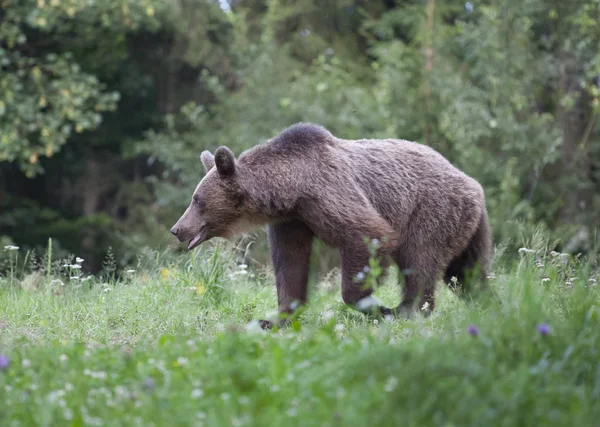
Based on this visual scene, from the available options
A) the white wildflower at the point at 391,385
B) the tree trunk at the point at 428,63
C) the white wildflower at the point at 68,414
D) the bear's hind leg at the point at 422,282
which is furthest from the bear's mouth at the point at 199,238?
the tree trunk at the point at 428,63

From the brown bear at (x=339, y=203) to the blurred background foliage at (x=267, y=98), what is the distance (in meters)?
4.76

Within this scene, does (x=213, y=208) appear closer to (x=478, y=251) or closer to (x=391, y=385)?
(x=478, y=251)

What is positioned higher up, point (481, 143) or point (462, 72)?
point (462, 72)

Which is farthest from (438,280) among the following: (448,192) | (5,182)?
(5,182)

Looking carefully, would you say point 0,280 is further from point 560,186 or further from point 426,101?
point 560,186

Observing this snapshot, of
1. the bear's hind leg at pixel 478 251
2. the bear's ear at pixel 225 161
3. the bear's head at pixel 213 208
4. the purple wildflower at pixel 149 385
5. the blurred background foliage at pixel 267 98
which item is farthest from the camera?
the blurred background foliage at pixel 267 98

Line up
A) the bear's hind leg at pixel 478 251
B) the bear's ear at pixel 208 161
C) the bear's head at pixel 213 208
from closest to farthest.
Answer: the bear's head at pixel 213 208
the bear's hind leg at pixel 478 251
the bear's ear at pixel 208 161

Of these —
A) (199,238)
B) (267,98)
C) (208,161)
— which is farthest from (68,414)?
(267,98)

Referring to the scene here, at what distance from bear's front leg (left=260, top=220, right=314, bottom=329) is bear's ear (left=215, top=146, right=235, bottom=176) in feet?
2.09

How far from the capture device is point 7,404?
3.87 metres

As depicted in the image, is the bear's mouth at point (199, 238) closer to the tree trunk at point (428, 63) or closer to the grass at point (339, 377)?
the grass at point (339, 377)

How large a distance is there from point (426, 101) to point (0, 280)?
35.7 feet

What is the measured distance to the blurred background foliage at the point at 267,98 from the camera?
53.6 ft

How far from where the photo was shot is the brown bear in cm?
695
